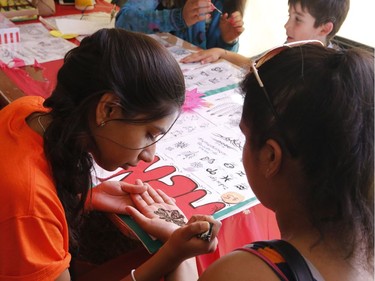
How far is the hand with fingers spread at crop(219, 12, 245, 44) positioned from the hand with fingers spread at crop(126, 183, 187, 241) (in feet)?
3.53

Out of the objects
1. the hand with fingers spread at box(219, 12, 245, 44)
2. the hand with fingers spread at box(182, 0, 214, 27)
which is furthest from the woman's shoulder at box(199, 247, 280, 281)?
the hand with fingers spread at box(219, 12, 245, 44)

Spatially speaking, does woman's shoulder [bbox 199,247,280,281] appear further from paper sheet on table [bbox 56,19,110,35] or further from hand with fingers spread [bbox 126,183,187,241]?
paper sheet on table [bbox 56,19,110,35]

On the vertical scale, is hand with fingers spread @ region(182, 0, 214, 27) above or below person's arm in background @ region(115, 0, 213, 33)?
above

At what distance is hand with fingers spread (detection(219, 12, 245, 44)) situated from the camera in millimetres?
1800

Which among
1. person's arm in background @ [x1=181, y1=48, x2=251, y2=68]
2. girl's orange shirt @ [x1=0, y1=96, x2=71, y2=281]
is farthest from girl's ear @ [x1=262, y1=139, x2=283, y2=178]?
person's arm in background @ [x1=181, y1=48, x2=251, y2=68]

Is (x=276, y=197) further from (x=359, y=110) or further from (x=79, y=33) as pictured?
(x=79, y=33)

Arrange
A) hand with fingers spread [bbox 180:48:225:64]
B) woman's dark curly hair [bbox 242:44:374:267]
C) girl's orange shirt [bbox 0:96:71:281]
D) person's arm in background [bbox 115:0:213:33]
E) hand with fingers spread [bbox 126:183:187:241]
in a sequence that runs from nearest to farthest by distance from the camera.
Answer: woman's dark curly hair [bbox 242:44:374:267] < girl's orange shirt [bbox 0:96:71:281] < hand with fingers spread [bbox 126:183:187:241] < hand with fingers spread [bbox 180:48:225:64] < person's arm in background [bbox 115:0:213:33]

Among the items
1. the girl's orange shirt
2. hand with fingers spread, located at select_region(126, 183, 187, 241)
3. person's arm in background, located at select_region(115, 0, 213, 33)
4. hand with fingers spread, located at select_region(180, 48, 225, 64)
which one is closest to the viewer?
the girl's orange shirt

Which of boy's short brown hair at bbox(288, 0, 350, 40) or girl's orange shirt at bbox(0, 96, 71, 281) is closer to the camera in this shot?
girl's orange shirt at bbox(0, 96, 71, 281)

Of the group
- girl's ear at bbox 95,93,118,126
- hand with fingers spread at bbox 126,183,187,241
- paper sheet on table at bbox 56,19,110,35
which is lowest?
hand with fingers spread at bbox 126,183,187,241

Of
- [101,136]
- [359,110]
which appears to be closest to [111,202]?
[101,136]

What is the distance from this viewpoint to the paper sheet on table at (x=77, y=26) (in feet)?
5.95

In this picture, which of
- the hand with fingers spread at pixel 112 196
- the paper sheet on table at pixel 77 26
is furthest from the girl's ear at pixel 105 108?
the paper sheet on table at pixel 77 26

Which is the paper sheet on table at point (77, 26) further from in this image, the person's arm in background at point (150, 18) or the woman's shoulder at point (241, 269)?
the woman's shoulder at point (241, 269)
